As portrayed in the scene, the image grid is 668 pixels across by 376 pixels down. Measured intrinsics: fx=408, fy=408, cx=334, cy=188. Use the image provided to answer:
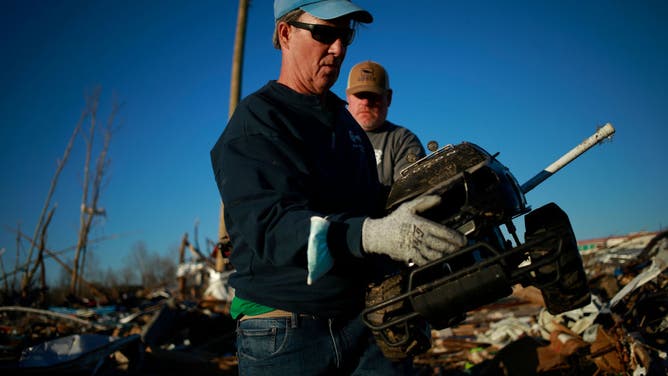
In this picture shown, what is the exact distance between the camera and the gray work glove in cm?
112

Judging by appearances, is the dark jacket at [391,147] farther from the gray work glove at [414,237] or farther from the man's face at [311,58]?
the gray work glove at [414,237]

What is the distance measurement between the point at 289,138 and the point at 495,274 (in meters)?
0.90

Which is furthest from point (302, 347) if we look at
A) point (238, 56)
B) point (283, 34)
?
point (238, 56)

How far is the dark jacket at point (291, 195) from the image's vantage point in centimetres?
126

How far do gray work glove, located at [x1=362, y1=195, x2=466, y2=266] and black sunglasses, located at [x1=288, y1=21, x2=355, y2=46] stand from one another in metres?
1.01

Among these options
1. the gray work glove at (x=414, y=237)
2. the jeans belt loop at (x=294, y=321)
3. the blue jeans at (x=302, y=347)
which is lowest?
the blue jeans at (x=302, y=347)

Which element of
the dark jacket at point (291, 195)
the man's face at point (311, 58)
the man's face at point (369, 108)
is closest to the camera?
the dark jacket at point (291, 195)

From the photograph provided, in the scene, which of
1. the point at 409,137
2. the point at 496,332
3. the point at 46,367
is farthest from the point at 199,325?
the point at 409,137

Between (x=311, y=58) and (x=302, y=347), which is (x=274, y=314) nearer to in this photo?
(x=302, y=347)

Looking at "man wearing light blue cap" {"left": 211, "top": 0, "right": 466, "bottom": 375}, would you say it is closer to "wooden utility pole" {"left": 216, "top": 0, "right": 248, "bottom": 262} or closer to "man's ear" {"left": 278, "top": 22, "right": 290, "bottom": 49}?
"man's ear" {"left": 278, "top": 22, "right": 290, "bottom": 49}

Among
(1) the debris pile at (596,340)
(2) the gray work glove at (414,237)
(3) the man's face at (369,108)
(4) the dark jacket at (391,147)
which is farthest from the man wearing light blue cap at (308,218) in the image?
(1) the debris pile at (596,340)

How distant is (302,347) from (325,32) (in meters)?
1.35

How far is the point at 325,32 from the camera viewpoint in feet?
5.98

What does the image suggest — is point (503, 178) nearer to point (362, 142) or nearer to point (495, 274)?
point (495, 274)
